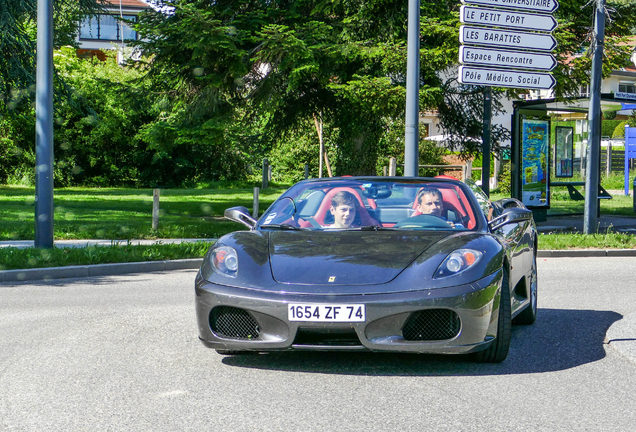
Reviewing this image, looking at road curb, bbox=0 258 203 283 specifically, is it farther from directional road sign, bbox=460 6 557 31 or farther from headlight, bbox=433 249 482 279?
headlight, bbox=433 249 482 279

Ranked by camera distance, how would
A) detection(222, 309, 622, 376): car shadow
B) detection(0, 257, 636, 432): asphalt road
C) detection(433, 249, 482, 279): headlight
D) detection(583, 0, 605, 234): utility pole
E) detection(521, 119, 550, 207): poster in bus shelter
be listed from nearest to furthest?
detection(0, 257, 636, 432): asphalt road, detection(433, 249, 482, 279): headlight, detection(222, 309, 622, 376): car shadow, detection(583, 0, 605, 234): utility pole, detection(521, 119, 550, 207): poster in bus shelter

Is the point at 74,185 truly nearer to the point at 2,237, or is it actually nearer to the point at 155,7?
the point at 155,7

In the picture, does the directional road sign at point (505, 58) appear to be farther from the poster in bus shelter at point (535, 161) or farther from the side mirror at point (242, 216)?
the side mirror at point (242, 216)

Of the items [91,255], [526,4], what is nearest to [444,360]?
[91,255]

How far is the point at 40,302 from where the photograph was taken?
28.2 feet

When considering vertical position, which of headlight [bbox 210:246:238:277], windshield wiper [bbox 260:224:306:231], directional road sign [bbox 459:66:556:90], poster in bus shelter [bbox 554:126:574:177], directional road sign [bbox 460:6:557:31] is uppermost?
directional road sign [bbox 460:6:557:31]

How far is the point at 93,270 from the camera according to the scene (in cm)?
1126

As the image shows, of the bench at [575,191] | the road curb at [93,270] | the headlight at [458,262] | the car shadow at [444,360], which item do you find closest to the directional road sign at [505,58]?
the bench at [575,191]

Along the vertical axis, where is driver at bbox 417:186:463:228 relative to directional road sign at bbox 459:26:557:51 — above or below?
below

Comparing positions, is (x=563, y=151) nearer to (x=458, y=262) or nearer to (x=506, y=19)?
(x=506, y=19)

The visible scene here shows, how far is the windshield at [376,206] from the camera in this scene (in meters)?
6.30

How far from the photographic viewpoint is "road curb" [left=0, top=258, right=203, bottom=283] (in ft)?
34.9

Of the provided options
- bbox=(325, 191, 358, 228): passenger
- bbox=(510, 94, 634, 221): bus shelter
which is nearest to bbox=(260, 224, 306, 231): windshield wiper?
bbox=(325, 191, 358, 228): passenger

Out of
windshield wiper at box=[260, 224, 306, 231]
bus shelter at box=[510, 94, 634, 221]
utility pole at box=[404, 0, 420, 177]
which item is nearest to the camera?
windshield wiper at box=[260, 224, 306, 231]
